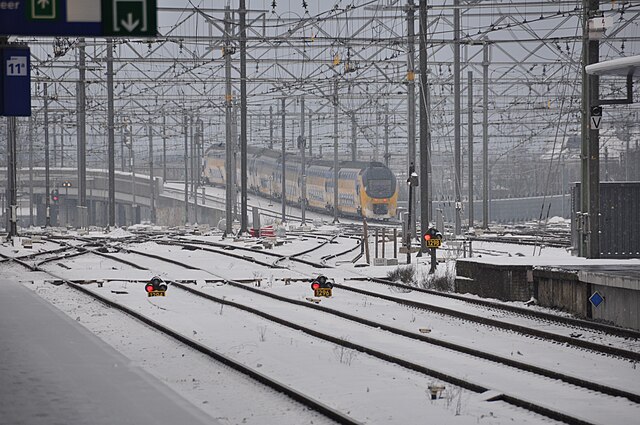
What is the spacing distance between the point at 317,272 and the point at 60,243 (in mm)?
15611

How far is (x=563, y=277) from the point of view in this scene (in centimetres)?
→ 1798

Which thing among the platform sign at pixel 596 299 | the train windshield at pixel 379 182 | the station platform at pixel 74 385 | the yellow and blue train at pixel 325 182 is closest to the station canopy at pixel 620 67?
the platform sign at pixel 596 299

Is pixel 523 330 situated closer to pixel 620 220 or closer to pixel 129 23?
pixel 129 23

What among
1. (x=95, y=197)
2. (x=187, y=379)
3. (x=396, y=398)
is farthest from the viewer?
→ (x=95, y=197)

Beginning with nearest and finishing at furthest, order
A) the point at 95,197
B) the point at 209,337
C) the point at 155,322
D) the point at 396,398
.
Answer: the point at 396,398 < the point at 209,337 < the point at 155,322 < the point at 95,197

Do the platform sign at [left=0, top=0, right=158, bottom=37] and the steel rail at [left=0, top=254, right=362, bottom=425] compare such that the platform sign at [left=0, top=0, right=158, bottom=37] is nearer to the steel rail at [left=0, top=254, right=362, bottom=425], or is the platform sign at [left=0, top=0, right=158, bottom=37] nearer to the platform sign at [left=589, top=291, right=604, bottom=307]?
the steel rail at [left=0, top=254, right=362, bottom=425]

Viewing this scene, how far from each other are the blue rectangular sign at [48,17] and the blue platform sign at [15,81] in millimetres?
1856

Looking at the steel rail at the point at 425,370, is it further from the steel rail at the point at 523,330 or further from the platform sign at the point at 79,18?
the platform sign at the point at 79,18

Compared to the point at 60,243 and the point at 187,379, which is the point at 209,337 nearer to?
the point at 187,379

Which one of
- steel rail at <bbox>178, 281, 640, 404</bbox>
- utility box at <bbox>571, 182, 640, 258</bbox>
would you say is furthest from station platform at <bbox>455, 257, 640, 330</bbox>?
steel rail at <bbox>178, 281, 640, 404</bbox>

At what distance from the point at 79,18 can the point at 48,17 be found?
15.8 inches

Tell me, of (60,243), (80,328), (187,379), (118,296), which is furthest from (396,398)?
(60,243)

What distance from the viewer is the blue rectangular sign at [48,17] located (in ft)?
47.4

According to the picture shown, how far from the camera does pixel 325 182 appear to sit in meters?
70.9
